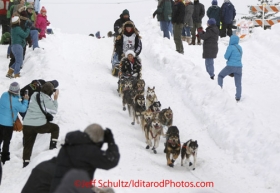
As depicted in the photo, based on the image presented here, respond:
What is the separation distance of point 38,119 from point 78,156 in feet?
13.4

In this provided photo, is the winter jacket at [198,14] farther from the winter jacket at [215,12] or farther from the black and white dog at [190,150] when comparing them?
the black and white dog at [190,150]

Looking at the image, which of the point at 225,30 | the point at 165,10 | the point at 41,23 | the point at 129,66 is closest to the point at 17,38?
the point at 129,66

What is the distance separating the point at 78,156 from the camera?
507cm

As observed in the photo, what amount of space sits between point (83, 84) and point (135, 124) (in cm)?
313

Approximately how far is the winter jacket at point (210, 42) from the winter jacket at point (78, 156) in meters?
9.77

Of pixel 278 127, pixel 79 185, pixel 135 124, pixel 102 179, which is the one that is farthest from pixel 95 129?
pixel 278 127

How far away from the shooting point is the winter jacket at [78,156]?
16.6 ft

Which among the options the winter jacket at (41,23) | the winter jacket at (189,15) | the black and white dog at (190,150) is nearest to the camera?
the black and white dog at (190,150)

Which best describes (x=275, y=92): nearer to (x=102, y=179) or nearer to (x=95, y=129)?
(x=102, y=179)

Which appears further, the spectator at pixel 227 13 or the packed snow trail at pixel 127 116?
the spectator at pixel 227 13

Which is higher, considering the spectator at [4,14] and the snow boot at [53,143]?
the spectator at [4,14]

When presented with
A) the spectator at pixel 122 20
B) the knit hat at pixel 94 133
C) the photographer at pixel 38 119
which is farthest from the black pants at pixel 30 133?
the spectator at pixel 122 20

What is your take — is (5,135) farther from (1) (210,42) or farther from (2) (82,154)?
(1) (210,42)

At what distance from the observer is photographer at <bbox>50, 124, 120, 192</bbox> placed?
16.7 feet
